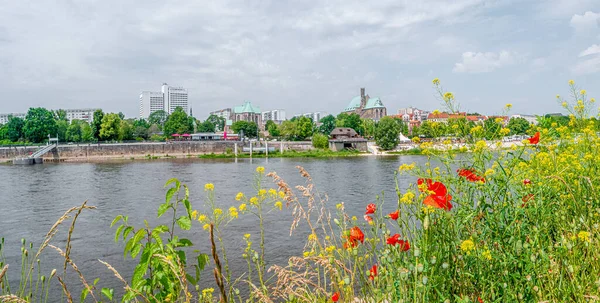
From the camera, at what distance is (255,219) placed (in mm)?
16406

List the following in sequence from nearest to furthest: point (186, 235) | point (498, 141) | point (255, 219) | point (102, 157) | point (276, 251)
Answer: point (498, 141)
point (276, 251)
point (186, 235)
point (255, 219)
point (102, 157)

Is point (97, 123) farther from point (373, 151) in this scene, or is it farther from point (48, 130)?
point (373, 151)

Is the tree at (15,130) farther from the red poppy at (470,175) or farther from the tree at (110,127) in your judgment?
the red poppy at (470,175)

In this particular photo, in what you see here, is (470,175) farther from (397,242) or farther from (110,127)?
(110,127)

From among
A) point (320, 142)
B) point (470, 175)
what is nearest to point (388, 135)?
point (320, 142)

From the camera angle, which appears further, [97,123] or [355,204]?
[97,123]

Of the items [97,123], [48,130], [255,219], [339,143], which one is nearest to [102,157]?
[97,123]

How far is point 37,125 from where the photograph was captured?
88.2 meters

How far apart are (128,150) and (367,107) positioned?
361ft

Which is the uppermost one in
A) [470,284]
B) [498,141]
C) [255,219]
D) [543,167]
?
[498,141]

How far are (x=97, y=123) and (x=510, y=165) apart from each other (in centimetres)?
8998

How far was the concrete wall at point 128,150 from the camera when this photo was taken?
231ft

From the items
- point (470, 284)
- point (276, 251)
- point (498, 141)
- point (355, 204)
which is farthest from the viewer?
point (355, 204)

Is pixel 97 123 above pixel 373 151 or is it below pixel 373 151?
above
